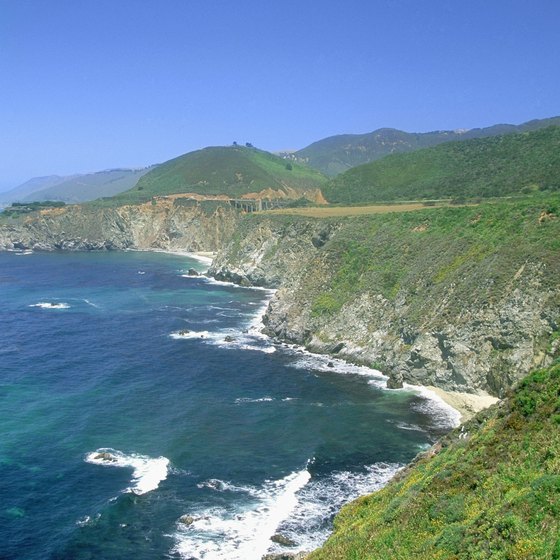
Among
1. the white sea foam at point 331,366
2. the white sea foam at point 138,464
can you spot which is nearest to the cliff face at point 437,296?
the white sea foam at point 331,366

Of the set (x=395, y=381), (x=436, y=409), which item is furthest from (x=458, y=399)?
(x=395, y=381)

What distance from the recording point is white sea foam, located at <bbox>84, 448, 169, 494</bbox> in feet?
153

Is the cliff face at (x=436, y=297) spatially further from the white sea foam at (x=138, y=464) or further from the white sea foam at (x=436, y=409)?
the white sea foam at (x=138, y=464)

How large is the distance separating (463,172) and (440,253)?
80021mm

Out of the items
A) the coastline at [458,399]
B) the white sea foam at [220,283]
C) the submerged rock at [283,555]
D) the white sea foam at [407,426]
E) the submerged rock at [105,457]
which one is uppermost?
the white sea foam at [220,283]

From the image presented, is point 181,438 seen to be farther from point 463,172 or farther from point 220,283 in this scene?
point 463,172

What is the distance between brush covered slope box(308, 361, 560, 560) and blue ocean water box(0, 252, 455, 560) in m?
9.75

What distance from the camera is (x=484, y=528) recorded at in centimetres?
2319

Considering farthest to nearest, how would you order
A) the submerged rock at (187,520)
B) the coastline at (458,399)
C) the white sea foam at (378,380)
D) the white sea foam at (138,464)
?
1. the coastline at (458,399)
2. the white sea foam at (378,380)
3. the white sea foam at (138,464)
4. the submerged rock at (187,520)

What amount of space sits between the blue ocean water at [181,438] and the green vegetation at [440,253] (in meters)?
12.3

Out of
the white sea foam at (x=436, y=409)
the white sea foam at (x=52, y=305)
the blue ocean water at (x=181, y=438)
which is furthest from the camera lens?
the white sea foam at (x=52, y=305)

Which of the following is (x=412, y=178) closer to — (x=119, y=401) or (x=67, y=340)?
(x=67, y=340)

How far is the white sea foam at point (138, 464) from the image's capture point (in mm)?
46656

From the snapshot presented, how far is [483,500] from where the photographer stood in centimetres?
2650
